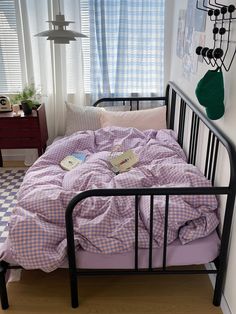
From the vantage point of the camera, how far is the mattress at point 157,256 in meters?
1.60

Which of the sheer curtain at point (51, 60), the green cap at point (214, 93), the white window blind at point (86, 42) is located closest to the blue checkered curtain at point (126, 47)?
the white window blind at point (86, 42)

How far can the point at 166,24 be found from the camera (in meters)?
3.04

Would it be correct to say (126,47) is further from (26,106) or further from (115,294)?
(115,294)

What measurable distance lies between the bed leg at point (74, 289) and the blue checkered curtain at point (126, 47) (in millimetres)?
2061

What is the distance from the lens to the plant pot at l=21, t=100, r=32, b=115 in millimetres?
3059

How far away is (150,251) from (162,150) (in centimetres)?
94

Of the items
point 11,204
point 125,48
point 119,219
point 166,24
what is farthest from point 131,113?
point 119,219

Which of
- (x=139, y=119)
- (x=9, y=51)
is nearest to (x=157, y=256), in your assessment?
(x=139, y=119)

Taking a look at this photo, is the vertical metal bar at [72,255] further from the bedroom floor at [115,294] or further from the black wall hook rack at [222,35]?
the black wall hook rack at [222,35]

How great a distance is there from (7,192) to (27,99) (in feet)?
2.99

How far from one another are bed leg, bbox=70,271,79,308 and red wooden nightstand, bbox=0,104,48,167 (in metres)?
1.75

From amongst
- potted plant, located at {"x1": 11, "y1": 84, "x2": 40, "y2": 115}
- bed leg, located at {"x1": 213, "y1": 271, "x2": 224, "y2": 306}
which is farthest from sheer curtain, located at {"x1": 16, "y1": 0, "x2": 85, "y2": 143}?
bed leg, located at {"x1": 213, "y1": 271, "x2": 224, "y2": 306}

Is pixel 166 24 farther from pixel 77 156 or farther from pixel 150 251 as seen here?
pixel 150 251

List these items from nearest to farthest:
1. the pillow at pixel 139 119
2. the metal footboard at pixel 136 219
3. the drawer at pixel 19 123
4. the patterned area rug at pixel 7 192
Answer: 1. the metal footboard at pixel 136 219
2. the patterned area rug at pixel 7 192
3. the pillow at pixel 139 119
4. the drawer at pixel 19 123
